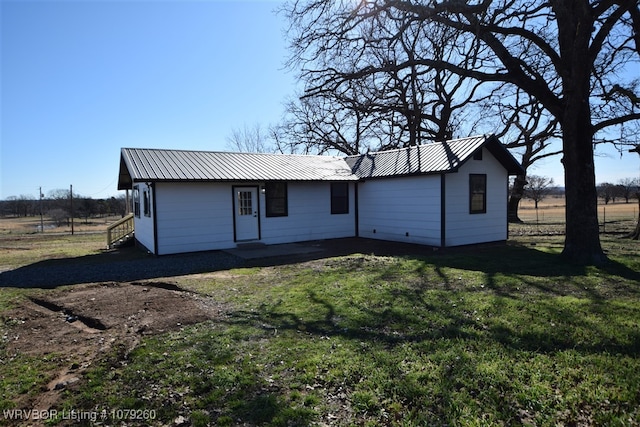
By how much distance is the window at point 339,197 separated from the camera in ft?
51.6

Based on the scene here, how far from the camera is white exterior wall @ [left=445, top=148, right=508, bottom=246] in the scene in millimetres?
12898

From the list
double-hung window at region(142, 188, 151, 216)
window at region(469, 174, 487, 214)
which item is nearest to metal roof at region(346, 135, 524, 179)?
window at region(469, 174, 487, 214)

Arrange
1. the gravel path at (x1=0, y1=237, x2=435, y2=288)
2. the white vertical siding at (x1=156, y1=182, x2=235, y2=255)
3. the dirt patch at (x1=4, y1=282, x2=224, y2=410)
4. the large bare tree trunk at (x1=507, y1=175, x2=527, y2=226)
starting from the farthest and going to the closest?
the large bare tree trunk at (x1=507, y1=175, x2=527, y2=226)
the white vertical siding at (x1=156, y1=182, x2=235, y2=255)
the gravel path at (x1=0, y1=237, x2=435, y2=288)
the dirt patch at (x1=4, y1=282, x2=224, y2=410)

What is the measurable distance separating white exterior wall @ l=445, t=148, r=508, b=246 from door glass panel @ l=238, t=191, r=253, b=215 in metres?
6.78

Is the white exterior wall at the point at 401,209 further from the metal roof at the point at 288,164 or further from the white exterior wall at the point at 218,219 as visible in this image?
the white exterior wall at the point at 218,219

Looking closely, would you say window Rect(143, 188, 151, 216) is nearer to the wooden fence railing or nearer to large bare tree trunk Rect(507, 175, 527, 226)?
the wooden fence railing

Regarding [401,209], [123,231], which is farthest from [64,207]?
[401,209]

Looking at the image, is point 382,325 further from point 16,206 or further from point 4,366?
point 16,206

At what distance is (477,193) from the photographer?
45.0 feet

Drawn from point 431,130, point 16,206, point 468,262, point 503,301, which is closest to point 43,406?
point 503,301

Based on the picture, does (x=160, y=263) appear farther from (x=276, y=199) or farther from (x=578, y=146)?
(x=578, y=146)

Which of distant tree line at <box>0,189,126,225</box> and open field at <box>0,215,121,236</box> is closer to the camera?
open field at <box>0,215,121,236</box>

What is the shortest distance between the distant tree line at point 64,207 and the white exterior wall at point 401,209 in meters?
29.5

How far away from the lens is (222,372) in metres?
3.86
